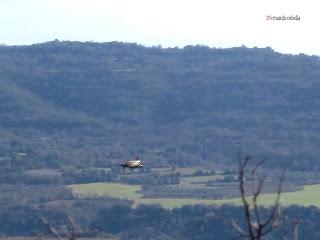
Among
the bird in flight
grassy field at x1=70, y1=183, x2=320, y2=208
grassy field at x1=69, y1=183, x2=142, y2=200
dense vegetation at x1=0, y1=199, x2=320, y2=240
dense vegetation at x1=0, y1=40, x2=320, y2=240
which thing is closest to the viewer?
the bird in flight

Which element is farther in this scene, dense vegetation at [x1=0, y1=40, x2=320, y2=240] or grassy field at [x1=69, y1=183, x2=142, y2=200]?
dense vegetation at [x1=0, y1=40, x2=320, y2=240]

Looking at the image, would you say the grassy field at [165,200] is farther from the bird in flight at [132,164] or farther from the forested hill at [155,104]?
the bird in flight at [132,164]

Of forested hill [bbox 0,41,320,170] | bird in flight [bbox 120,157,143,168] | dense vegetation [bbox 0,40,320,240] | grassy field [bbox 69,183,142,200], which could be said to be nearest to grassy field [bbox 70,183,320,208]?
grassy field [bbox 69,183,142,200]

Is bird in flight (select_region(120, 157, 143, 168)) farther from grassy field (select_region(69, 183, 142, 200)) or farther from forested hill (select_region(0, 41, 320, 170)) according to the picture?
forested hill (select_region(0, 41, 320, 170))

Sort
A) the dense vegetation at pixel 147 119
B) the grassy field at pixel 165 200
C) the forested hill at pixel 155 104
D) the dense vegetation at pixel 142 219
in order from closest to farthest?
the dense vegetation at pixel 142 219, the grassy field at pixel 165 200, the dense vegetation at pixel 147 119, the forested hill at pixel 155 104

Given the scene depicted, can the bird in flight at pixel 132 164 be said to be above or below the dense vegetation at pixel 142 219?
above

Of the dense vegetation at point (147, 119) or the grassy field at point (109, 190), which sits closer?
the grassy field at point (109, 190)

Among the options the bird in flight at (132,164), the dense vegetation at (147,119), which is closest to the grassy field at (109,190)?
the dense vegetation at (147,119)

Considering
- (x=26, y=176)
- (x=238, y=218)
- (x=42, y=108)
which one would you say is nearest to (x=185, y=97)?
(x=42, y=108)
